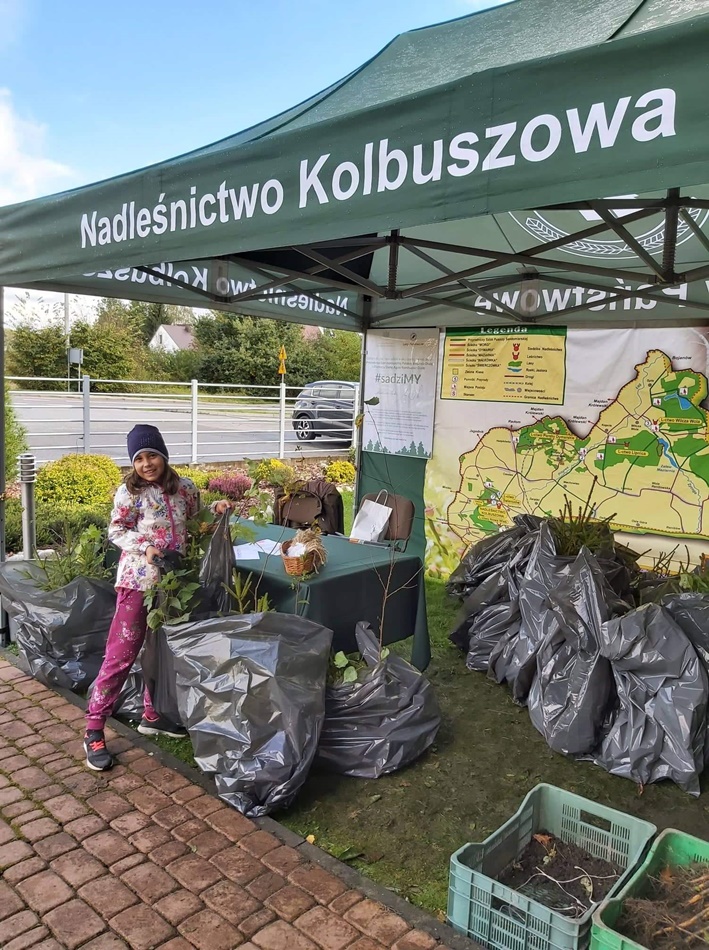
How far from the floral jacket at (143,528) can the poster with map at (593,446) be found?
308cm

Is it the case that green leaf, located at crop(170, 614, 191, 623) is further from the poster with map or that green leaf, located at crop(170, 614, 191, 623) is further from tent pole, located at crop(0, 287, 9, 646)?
the poster with map

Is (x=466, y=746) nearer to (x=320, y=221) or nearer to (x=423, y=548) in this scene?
(x=320, y=221)

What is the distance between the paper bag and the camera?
408cm

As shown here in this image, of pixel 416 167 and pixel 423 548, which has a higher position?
pixel 416 167

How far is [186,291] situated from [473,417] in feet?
8.01

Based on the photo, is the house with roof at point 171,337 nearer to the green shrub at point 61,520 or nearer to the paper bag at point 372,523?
the green shrub at point 61,520

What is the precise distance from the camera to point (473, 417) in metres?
5.51

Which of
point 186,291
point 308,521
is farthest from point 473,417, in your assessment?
point 186,291

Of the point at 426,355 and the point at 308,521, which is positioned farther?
the point at 426,355

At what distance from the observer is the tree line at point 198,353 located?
28875mm

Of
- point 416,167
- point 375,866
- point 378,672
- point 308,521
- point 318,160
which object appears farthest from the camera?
point 308,521

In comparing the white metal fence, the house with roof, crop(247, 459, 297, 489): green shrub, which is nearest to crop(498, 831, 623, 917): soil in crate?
crop(247, 459, 297, 489): green shrub

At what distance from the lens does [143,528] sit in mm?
2814

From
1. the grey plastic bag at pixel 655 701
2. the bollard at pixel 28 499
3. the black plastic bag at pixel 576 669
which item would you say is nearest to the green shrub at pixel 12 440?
the bollard at pixel 28 499
